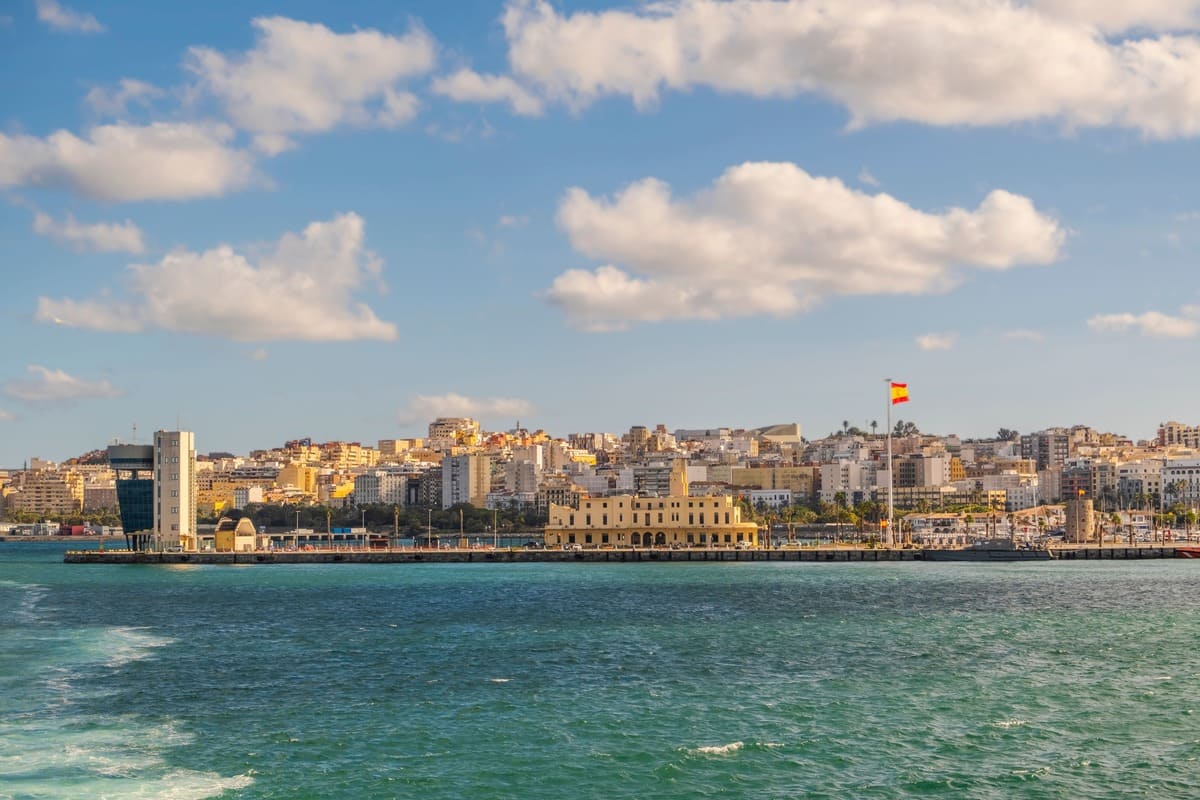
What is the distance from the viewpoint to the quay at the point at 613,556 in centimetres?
8919

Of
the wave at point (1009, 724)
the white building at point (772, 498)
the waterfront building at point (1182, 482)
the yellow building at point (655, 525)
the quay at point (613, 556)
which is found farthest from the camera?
the white building at point (772, 498)

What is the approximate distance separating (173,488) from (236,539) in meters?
6.48

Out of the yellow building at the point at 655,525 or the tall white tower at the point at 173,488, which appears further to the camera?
the yellow building at the point at 655,525

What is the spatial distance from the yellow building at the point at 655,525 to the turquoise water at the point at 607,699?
44772mm

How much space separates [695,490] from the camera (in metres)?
190

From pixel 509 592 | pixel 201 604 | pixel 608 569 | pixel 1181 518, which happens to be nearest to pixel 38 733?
pixel 201 604

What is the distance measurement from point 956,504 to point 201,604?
142 meters

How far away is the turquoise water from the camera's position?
66.5 feet

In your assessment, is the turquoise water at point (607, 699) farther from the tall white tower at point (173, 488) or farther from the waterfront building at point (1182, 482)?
the waterfront building at point (1182, 482)

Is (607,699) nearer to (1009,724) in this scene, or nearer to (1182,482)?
(1009,724)

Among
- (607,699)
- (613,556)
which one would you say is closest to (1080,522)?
(613,556)

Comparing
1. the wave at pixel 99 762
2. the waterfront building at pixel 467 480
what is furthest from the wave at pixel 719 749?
the waterfront building at pixel 467 480

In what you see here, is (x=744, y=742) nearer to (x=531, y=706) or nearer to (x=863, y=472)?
(x=531, y=706)

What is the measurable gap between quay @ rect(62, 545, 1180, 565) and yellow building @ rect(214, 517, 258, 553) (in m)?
2.79
